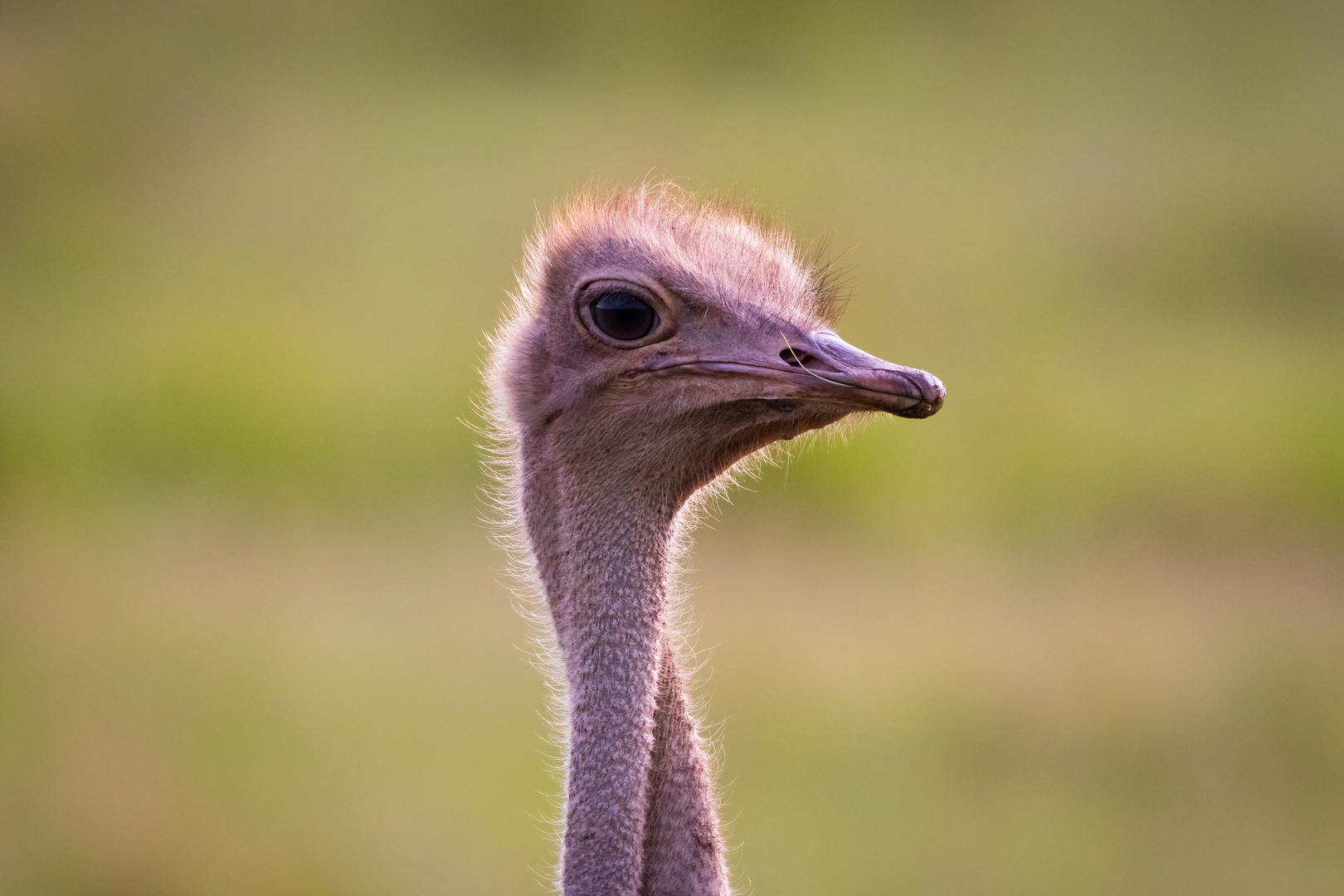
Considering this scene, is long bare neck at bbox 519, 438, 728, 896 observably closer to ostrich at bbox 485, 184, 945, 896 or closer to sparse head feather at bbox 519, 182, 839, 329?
ostrich at bbox 485, 184, 945, 896

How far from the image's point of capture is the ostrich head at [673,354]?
194 cm

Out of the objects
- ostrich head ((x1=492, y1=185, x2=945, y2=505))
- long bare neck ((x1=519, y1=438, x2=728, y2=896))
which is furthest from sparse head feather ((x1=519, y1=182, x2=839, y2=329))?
long bare neck ((x1=519, y1=438, x2=728, y2=896))

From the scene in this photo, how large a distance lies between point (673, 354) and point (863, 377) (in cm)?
31

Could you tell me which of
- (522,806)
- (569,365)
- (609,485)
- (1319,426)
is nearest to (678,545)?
(609,485)

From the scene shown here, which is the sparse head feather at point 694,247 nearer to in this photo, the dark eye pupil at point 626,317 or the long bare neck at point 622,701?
the dark eye pupil at point 626,317

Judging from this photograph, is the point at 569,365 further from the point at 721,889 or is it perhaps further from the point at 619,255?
the point at 721,889

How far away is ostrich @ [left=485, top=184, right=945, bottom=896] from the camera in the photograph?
1.88m

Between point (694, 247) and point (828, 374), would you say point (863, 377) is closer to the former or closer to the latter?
point (828, 374)

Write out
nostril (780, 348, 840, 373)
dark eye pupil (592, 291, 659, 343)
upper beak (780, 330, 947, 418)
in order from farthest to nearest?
dark eye pupil (592, 291, 659, 343)
nostril (780, 348, 840, 373)
upper beak (780, 330, 947, 418)

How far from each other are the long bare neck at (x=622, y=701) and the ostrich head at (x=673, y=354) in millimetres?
64

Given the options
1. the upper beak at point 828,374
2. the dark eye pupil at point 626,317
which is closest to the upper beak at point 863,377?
the upper beak at point 828,374

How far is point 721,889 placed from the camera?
76.6 inches

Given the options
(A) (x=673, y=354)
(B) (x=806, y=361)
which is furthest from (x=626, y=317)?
(B) (x=806, y=361)

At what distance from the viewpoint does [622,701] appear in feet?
6.25
